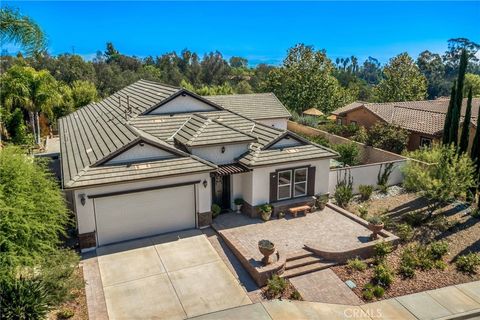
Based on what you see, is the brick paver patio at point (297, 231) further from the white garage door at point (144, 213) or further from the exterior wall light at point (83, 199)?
the exterior wall light at point (83, 199)

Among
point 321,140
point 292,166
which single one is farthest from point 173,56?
point 292,166

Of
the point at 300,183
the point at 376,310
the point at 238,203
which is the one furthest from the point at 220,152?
the point at 376,310

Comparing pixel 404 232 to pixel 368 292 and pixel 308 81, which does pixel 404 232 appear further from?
pixel 308 81

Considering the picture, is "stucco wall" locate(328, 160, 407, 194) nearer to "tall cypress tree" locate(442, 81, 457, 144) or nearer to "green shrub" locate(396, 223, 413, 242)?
"tall cypress tree" locate(442, 81, 457, 144)

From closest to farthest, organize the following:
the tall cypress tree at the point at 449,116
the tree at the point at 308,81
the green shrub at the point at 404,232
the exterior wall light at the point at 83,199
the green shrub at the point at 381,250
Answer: the exterior wall light at the point at 83,199
the green shrub at the point at 381,250
the green shrub at the point at 404,232
the tall cypress tree at the point at 449,116
the tree at the point at 308,81

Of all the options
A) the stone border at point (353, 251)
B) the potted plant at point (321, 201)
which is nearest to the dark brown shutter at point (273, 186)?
the potted plant at point (321, 201)

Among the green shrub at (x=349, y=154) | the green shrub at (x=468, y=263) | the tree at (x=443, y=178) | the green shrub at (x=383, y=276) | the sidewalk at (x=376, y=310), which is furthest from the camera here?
the green shrub at (x=349, y=154)

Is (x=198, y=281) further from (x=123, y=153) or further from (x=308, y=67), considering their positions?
(x=308, y=67)
